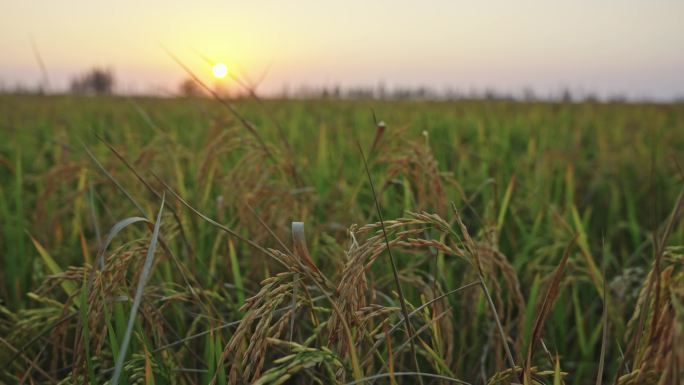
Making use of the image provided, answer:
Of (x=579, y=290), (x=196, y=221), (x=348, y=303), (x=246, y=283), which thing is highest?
(x=348, y=303)

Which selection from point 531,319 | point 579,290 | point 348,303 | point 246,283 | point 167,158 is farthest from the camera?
point 167,158

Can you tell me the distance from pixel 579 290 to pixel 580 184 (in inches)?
51.0

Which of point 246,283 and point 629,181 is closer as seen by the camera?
point 246,283

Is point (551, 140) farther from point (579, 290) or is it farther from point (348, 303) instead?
point (348, 303)

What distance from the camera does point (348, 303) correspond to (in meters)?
0.81

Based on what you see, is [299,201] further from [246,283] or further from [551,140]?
[551,140]

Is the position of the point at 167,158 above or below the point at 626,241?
above

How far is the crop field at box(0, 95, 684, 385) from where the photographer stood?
0.81 m

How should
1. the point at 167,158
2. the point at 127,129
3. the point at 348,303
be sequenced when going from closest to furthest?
the point at 348,303
the point at 167,158
the point at 127,129

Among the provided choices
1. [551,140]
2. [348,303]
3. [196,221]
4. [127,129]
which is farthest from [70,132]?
[348,303]

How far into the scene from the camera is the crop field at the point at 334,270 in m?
0.81

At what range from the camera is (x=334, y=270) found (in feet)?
5.66

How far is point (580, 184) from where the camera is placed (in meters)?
3.20

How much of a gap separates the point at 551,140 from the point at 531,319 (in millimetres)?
3005
